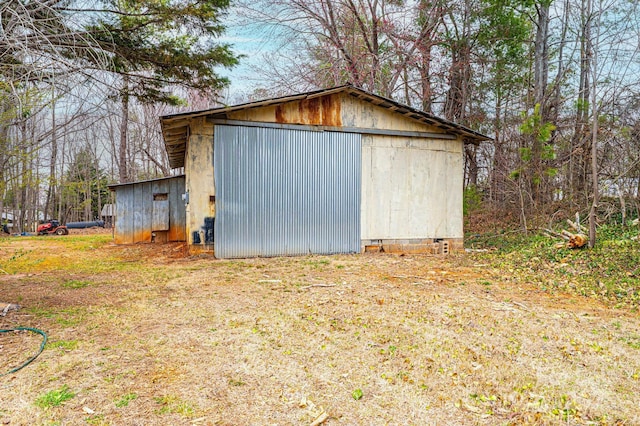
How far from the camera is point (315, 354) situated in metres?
3.22

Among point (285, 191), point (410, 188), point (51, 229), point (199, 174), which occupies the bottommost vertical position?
point (51, 229)

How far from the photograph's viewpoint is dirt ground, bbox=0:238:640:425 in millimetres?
2383

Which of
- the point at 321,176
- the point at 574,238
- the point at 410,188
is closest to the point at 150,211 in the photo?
the point at 321,176

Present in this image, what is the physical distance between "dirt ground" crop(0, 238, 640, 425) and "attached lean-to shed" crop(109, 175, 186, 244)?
6.05 meters

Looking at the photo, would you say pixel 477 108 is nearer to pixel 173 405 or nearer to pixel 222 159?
pixel 222 159

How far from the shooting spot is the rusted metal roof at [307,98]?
25.1 feet

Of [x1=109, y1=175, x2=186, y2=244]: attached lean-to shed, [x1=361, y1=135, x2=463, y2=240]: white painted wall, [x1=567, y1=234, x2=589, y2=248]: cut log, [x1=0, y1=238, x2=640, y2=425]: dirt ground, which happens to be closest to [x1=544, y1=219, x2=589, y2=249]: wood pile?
[x1=567, y1=234, x2=589, y2=248]: cut log

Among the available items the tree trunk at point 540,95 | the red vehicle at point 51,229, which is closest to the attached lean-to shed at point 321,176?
the tree trunk at point 540,95

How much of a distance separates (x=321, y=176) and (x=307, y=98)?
1787 millimetres

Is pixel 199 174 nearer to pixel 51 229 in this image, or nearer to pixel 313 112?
pixel 313 112

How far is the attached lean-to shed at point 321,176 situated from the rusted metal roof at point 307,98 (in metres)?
0.03

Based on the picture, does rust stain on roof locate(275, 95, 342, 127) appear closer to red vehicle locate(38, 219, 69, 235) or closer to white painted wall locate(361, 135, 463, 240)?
white painted wall locate(361, 135, 463, 240)

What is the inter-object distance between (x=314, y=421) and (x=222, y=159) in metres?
6.61

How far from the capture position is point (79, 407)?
2338mm
